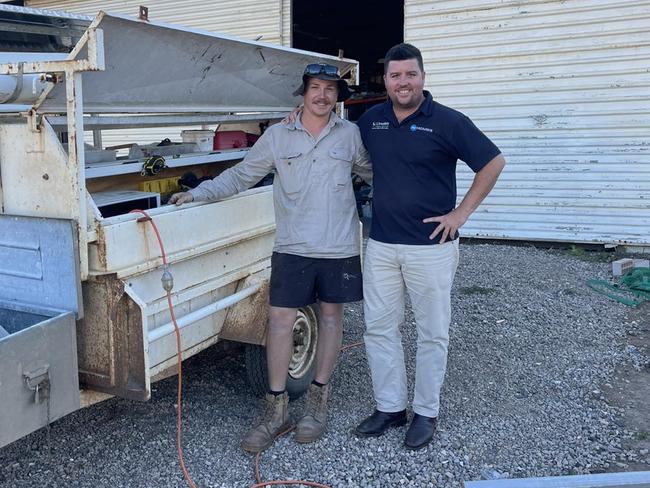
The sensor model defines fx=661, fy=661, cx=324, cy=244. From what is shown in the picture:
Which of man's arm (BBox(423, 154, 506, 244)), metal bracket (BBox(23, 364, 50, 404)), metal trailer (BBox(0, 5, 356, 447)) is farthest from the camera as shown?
man's arm (BBox(423, 154, 506, 244))

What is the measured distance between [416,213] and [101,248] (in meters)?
1.39

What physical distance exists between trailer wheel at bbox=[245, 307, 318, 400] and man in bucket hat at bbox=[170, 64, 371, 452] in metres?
0.30

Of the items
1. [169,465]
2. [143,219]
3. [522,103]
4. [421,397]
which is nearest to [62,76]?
[143,219]

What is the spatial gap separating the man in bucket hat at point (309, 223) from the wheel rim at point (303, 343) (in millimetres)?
336

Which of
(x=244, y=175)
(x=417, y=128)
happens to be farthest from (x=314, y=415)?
(x=417, y=128)

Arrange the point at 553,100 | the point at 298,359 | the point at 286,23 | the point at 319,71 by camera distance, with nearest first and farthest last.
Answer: the point at 319,71
the point at 298,359
the point at 553,100
the point at 286,23

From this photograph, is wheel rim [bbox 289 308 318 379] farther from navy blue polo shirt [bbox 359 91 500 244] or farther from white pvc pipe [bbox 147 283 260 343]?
navy blue polo shirt [bbox 359 91 500 244]

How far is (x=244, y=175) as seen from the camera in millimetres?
3273

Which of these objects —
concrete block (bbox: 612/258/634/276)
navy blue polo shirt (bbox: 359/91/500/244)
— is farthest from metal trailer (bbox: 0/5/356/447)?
concrete block (bbox: 612/258/634/276)

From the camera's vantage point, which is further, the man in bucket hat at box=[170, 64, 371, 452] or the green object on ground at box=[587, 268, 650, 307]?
the green object on ground at box=[587, 268, 650, 307]

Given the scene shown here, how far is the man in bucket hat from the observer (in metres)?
3.14

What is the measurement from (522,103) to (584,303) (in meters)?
2.99

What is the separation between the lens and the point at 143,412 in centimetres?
363

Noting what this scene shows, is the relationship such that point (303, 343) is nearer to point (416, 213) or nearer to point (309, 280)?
A: point (309, 280)
